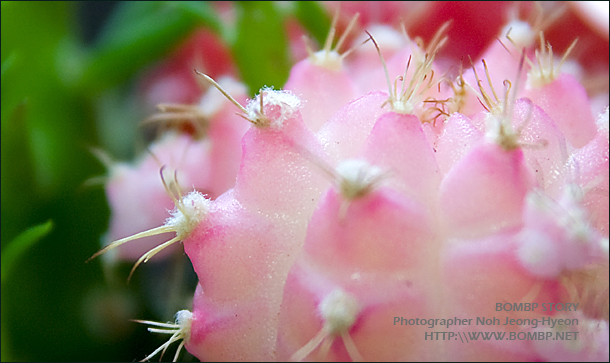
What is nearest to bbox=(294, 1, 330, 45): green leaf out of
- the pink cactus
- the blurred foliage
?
the blurred foliage

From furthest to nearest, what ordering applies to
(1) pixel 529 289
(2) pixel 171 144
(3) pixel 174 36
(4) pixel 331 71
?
1. (3) pixel 174 36
2. (2) pixel 171 144
3. (4) pixel 331 71
4. (1) pixel 529 289

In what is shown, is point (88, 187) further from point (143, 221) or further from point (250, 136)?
point (250, 136)

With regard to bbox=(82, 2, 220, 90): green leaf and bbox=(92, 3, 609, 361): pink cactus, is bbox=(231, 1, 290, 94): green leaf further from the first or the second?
bbox=(92, 3, 609, 361): pink cactus

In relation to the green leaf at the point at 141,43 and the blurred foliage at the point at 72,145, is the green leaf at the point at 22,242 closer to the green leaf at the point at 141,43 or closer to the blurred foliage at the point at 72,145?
the blurred foliage at the point at 72,145

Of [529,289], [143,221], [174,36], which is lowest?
[529,289]

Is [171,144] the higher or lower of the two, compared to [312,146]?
higher

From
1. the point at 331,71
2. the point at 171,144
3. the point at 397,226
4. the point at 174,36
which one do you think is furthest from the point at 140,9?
the point at 397,226

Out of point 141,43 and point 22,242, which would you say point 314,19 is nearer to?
point 141,43

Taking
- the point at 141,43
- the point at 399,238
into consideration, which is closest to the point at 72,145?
the point at 141,43

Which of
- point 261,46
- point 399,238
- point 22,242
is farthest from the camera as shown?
point 261,46
